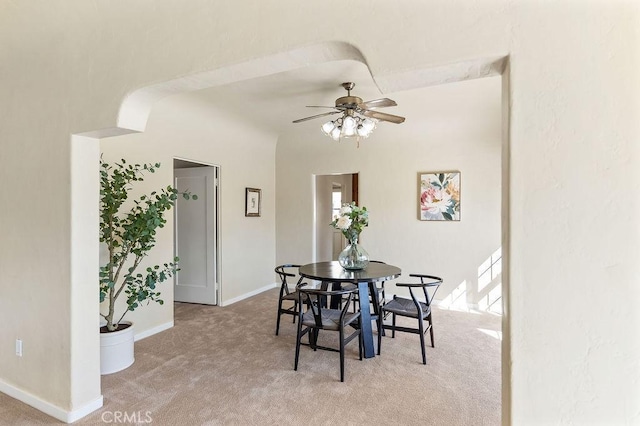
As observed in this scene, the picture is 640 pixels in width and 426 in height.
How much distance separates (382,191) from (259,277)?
2325 mm

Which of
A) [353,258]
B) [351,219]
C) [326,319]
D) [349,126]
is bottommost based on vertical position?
[326,319]

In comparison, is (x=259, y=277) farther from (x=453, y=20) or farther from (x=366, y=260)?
(x=453, y=20)

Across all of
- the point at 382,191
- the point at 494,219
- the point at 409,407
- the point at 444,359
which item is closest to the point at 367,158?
the point at 382,191

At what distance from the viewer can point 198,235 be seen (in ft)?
15.6

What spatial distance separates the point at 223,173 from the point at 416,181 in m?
2.69

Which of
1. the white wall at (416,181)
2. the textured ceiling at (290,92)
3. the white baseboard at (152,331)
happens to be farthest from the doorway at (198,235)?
the white wall at (416,181)

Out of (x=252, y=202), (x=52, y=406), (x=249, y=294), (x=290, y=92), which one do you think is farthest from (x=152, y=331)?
(x=290, y=92)

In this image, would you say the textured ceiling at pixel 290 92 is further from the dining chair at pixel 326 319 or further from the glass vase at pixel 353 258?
the dining chair at pixel 326 319

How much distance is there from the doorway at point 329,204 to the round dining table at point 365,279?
222 centimetres

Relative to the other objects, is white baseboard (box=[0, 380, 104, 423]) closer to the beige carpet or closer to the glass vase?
the beige carpet

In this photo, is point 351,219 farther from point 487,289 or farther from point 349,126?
point 487,289

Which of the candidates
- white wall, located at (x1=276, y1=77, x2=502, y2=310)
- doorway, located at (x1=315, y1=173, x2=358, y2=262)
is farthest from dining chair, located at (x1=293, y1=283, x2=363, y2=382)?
doorway, located at (x1=315, y1=173, x2=358, y2=262)

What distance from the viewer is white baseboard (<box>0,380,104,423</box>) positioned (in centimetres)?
214

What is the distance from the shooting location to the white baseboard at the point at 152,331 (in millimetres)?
3473
